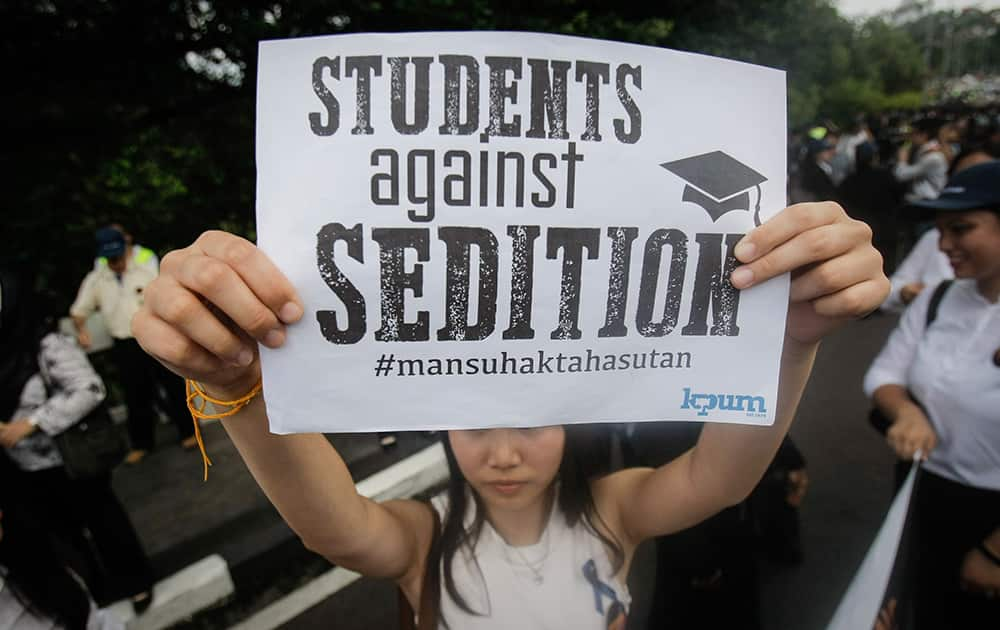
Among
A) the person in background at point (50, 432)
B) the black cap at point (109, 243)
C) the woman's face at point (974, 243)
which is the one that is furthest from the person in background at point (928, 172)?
the person in background at point (50, 432)

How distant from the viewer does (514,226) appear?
88cm

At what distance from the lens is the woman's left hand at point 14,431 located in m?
2.23

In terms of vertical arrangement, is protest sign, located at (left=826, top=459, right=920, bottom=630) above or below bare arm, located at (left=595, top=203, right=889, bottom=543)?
below

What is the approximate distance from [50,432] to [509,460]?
201cm

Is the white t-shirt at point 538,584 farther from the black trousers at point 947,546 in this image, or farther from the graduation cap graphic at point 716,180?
the black trousers at point 947,546

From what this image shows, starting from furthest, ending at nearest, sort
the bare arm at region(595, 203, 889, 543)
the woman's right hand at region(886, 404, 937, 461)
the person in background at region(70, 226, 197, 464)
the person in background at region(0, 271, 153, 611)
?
the person in background at region(70, 226, 197, 464)
the person in background at region(0, 271, 153, 611)
the woman's right hand at region(886, 404, 937, 461)
the bare arm at region(595, 203, 889, 543)

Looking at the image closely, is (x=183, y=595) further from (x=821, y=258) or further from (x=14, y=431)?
(x=821, y=258)

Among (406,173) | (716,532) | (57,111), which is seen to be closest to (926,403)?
(716,532)

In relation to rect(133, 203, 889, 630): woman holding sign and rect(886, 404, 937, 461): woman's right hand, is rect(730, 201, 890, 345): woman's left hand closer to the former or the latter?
rect(133, 203, 889, 630): woman holding sign

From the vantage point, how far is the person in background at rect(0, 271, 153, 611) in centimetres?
221

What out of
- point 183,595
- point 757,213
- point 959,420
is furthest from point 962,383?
point 183,595

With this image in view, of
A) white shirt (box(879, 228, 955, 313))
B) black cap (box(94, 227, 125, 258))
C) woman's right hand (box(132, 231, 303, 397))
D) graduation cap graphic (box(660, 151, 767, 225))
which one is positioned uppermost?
black cap (box(94, 227, 125, 258))

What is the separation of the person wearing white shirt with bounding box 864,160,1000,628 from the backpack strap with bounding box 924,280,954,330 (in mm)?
14

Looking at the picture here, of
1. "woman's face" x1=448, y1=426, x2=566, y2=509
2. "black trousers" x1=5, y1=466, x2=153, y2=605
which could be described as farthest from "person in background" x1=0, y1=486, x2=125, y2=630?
"woman's face" x1=448, y1=426, x2=566, y2=509
